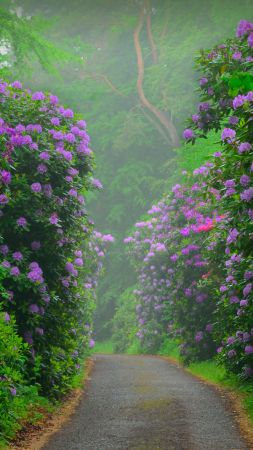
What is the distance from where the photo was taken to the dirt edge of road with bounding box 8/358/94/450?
23.8 feet

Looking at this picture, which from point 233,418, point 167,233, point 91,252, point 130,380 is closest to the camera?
point 233,418

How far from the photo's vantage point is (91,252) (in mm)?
18922

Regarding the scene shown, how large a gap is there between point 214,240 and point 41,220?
14.5ft

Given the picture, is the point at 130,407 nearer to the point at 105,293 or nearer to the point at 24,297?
the point at 24,297

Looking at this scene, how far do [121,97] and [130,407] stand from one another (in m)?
27.2

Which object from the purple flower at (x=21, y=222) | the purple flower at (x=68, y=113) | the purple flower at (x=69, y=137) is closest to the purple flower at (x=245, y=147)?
the purple flower at (x=21, y=222)

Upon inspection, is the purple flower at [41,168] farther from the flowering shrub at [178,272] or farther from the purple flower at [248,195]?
the flowering shrub at [178,272]

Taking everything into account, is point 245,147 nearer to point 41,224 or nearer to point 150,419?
point 41,224

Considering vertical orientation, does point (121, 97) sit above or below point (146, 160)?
above

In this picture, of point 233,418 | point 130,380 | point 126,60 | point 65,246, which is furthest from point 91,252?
point 126,60

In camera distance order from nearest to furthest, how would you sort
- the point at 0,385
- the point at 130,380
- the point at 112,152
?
the point at 0,385
the point at 130,380
the point at 112,152

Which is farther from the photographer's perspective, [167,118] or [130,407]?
[167,118]

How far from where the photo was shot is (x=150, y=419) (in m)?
8.62

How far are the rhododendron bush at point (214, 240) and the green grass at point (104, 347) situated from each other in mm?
7102
